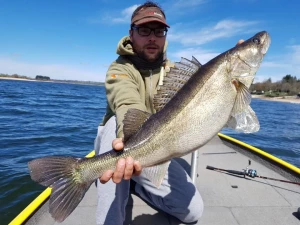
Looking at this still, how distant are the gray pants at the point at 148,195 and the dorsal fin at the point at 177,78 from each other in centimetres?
99

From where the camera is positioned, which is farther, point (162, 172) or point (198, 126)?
point (162, 172)

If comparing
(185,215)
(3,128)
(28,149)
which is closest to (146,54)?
(185,215)

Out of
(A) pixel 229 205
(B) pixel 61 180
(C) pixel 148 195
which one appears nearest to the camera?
(B) pixel 61 180

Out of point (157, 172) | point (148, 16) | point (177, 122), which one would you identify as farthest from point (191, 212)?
point (148, 16)

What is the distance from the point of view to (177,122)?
2486 millimetres

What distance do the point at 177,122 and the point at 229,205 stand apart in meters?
2.53

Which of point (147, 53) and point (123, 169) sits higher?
point (147, 53)

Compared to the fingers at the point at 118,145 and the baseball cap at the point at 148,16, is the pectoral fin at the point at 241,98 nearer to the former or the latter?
the fingers at the point at 118,145

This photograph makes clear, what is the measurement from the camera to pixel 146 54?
3904 mm

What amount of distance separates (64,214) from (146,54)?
2456 mm

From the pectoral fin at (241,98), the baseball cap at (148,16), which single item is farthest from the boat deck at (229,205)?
the baseball cap at (148,16)

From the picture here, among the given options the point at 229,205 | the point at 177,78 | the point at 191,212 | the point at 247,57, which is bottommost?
the point at 229,205

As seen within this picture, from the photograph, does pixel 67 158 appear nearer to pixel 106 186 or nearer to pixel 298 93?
Result: pixel 106 186

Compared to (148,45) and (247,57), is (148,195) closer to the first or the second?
(148,45)
